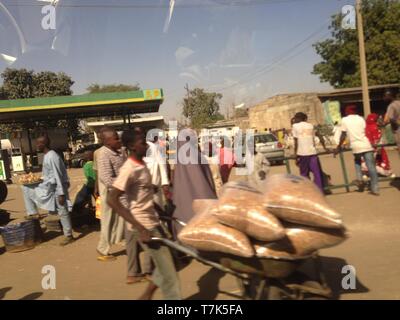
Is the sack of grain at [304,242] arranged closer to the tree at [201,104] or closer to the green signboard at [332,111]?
the green signboard at [332,111]

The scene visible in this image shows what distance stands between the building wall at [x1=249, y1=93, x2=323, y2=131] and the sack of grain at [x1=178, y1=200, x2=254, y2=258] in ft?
86.2

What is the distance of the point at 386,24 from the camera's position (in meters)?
26.5

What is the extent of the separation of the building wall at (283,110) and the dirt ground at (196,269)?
23.2 m

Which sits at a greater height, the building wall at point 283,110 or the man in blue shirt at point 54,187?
the building wall at point 283,110

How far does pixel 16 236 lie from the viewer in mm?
6254

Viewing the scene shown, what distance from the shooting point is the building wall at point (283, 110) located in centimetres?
2961

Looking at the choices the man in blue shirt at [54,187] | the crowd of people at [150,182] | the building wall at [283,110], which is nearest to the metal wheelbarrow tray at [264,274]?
the crowd of people at [150,182]

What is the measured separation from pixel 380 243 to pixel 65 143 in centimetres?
2884

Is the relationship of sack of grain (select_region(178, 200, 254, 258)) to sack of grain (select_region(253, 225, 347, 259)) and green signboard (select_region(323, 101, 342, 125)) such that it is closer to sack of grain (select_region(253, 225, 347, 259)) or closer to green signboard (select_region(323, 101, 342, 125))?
sack of grain (select_region(253, 225, 347, 259))

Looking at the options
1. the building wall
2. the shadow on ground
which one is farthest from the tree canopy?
the shadow on ground

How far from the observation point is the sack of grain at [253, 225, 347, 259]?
3020 mm

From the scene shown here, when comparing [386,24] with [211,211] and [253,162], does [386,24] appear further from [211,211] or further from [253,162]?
[211,211]

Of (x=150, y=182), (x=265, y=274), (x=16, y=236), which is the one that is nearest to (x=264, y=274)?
(x=265, y=274)
